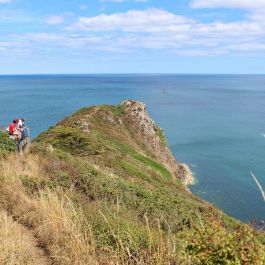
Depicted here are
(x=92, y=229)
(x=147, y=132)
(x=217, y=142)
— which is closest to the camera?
(x=92, y=229)

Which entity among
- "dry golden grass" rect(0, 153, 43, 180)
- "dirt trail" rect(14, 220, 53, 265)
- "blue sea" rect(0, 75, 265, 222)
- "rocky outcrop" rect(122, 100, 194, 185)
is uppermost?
"dry golden grass" rect(0, 153, 43, 180)

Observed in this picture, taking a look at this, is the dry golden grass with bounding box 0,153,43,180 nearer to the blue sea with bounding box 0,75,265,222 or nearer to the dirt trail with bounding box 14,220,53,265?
the dirt trail with bounding box 14,220,53,265

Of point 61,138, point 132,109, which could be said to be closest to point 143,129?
point 132,109

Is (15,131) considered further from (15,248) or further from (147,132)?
(147,132)

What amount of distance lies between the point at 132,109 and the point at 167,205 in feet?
128

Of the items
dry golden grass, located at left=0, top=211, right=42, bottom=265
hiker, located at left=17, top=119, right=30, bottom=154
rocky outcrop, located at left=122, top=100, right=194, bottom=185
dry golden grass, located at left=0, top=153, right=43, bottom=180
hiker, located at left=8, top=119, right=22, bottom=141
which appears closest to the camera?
dry golden grass, located at left=0, top=211, right=42, bottom=265

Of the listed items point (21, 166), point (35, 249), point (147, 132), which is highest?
point (21, 166)

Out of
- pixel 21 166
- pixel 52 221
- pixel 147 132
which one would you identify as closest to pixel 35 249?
pixel 52 221

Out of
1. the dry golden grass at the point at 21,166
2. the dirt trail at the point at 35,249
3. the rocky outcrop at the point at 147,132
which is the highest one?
the dry golden grass at the point at 21,166

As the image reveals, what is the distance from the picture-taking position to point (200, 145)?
309ft

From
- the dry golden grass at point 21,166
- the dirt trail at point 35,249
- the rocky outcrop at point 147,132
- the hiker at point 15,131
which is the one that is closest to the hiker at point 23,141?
the hiker at point 15,131

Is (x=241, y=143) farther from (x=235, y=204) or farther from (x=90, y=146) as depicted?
(x=90, y=146)

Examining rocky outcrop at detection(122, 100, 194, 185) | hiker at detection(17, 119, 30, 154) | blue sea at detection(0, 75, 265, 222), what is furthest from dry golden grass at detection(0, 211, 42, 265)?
rocky outcrop at detection(122, 100, 194, 185)

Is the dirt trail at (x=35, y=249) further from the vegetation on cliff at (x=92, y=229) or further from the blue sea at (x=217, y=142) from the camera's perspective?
the blue sea at (x=217, y=142)
